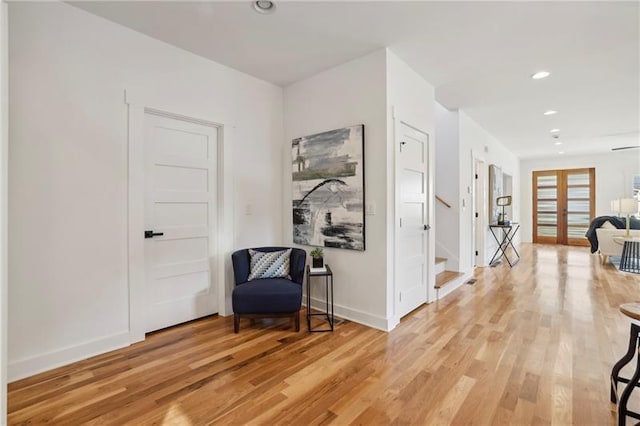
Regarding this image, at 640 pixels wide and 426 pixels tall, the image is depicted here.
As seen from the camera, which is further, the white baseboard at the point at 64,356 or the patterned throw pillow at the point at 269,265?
the patterned throw pillow at the point at 269,265

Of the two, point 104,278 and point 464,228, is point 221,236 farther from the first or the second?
point 464,228

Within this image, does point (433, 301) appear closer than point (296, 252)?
No

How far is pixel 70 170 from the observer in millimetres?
2311

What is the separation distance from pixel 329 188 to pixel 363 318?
1.40m

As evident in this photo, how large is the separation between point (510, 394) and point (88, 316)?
306 centimetres

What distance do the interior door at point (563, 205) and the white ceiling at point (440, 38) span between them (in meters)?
5.71

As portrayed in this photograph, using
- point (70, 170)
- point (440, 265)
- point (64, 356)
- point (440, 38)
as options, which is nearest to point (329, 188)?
point (440, 38)

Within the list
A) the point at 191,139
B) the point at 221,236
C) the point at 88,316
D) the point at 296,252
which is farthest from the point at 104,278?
the point at 296,252

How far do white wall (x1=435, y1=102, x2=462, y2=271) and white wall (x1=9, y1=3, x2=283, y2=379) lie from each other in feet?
12.7

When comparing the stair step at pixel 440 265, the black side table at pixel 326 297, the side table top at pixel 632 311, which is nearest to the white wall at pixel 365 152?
the black side table at pixel 326 297

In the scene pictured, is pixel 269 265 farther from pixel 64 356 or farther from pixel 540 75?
pixel 540 75

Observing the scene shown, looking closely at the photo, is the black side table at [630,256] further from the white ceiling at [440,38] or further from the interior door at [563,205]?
the interior door at [563,205]

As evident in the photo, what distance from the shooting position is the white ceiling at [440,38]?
235 centimetres

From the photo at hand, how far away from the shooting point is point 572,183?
9039 mm
